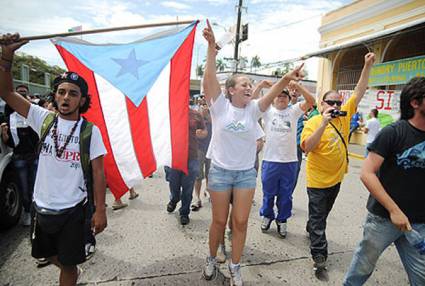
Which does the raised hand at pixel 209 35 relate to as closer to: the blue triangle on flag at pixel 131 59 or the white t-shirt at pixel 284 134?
the blue triangle on flag at pixel 131 59

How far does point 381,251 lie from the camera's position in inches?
81.0

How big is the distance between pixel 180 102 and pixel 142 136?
0.57 meters

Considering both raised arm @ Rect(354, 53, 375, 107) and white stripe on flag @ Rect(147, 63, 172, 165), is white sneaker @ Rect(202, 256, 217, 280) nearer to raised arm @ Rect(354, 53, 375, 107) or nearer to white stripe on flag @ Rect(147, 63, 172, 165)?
white stripe on flag @ Rect(147, 63, 172, 165)

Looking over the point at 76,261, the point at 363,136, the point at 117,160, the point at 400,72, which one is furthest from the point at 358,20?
the point at 76,261

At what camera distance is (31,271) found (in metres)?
2.79

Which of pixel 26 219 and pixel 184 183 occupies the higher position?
pixel 184 183

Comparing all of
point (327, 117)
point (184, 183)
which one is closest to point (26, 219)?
point (184, 183)

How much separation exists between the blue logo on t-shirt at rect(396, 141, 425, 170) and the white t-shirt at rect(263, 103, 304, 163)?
5.63 feet

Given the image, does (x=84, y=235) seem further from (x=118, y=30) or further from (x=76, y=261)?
(x=118, y=30)

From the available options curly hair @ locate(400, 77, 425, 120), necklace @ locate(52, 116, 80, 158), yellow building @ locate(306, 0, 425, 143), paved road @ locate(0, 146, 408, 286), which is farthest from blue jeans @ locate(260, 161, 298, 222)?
yellow building @ locate(306, 0, 425, 143)

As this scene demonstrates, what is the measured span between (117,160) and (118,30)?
1.26 metres

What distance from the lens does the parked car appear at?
354cm

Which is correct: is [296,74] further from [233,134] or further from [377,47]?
[377,47]

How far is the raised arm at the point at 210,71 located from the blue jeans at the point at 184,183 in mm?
1707
